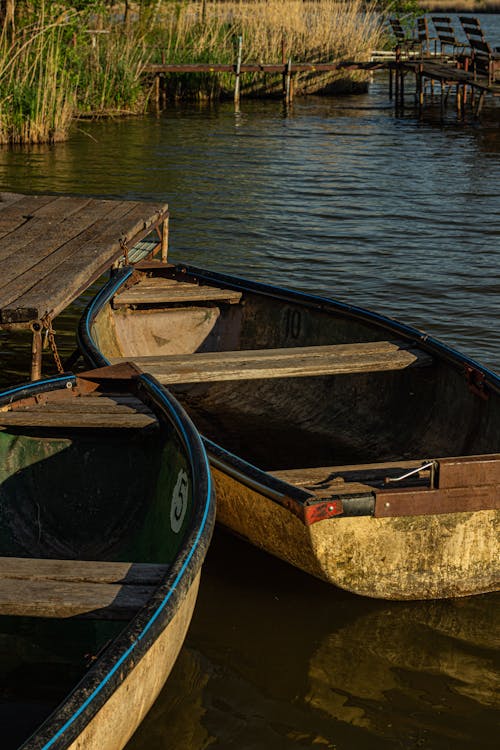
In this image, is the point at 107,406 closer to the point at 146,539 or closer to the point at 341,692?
the point at 146,539

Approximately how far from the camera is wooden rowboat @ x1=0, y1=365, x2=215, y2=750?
2930mm

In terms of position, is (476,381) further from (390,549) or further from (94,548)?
(94,548)

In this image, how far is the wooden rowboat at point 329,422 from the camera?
171 inches

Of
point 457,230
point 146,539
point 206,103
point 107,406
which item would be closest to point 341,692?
point 146,539

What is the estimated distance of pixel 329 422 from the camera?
6512 mm

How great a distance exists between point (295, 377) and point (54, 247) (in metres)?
2.08

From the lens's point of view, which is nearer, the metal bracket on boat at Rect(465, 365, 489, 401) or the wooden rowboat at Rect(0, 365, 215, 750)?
the wooden rowboat at Rect(0, 365, 215, 750)

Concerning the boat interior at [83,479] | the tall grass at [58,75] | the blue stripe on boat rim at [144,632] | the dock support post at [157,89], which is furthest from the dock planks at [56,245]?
the dock support post at [157,89]

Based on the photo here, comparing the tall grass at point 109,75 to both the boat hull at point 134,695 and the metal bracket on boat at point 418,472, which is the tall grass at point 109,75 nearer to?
the metal bracket on boat at point 418,472

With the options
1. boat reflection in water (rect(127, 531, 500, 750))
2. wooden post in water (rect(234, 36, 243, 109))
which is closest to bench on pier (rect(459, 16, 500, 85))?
wooden post in water (rect(234, 36, 243, 109))

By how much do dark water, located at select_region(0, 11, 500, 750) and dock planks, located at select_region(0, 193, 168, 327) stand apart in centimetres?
118

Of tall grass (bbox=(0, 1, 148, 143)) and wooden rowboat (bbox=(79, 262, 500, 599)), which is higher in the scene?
tall grass (bbox=(0, 1, 148, 143))

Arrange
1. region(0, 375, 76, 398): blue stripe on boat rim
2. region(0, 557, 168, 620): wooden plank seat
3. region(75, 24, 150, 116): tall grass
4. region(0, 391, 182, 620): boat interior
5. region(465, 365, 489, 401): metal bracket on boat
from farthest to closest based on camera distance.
→ 1. region(75, 24, 150, 116): tall grass
2. region(465, 365, 489, 401): metal bracket on boat
3. region(0, 375, 76, 398): blue stripe on boat rim
4. region(0, 391, 182, 620): boat interior
5. region(0, 557, 168, 620): wooden plank seat

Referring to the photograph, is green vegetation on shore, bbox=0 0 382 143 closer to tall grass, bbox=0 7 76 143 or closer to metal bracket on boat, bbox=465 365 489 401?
tall grass, bbox=0 7 76 143
